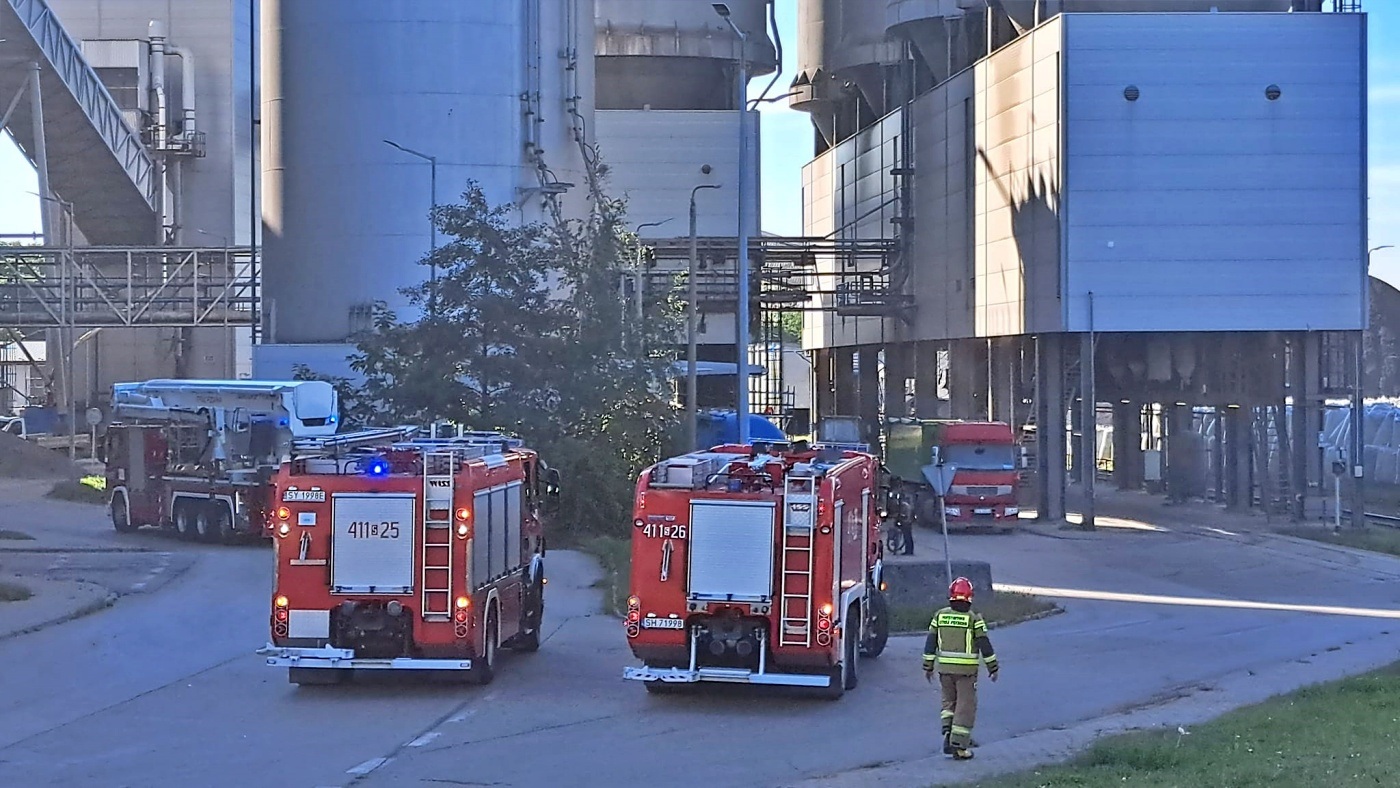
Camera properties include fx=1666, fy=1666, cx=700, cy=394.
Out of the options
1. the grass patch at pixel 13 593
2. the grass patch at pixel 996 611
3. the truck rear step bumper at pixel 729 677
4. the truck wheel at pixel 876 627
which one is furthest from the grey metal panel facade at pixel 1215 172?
the truck rear step bumper at pixel 729 677

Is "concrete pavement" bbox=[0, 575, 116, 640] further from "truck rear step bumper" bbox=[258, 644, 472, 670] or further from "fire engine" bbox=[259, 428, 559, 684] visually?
"fire engine" bbox=[259, 428, 559, 684]

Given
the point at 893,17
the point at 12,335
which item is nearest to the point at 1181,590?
the point at 893,17

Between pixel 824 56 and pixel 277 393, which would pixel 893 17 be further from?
pixel 277 393

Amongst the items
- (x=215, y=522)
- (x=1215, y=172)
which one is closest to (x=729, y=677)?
(x=215, y=522)

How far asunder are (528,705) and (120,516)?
23.8 m

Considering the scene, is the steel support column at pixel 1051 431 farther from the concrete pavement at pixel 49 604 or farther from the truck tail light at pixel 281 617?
the truck tail light at pixel 281 617

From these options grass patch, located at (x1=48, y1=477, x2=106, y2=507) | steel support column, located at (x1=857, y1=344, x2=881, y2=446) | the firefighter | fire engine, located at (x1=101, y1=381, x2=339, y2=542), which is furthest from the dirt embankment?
the firefighter

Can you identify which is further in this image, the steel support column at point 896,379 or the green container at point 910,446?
the steel support column at point 896,379

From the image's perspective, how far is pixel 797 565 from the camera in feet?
53.2

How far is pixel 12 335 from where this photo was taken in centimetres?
7250

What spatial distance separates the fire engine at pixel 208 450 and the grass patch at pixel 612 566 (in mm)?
6419

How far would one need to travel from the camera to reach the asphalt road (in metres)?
13.4

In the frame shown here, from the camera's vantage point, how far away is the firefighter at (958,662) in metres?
13.6

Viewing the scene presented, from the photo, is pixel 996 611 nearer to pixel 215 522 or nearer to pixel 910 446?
pixel 215 522
